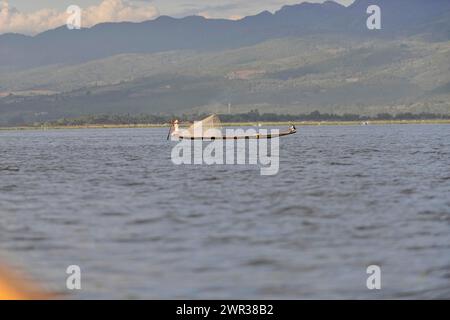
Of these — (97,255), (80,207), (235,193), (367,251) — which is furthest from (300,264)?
(235,193)

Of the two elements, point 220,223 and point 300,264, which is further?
point 220,223

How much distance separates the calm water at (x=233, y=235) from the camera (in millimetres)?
28125

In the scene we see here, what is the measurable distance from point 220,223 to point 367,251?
32.9 ft

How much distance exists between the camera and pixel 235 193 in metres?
58.5

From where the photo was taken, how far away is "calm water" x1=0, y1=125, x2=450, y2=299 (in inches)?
1107

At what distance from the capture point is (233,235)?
1484 inches
